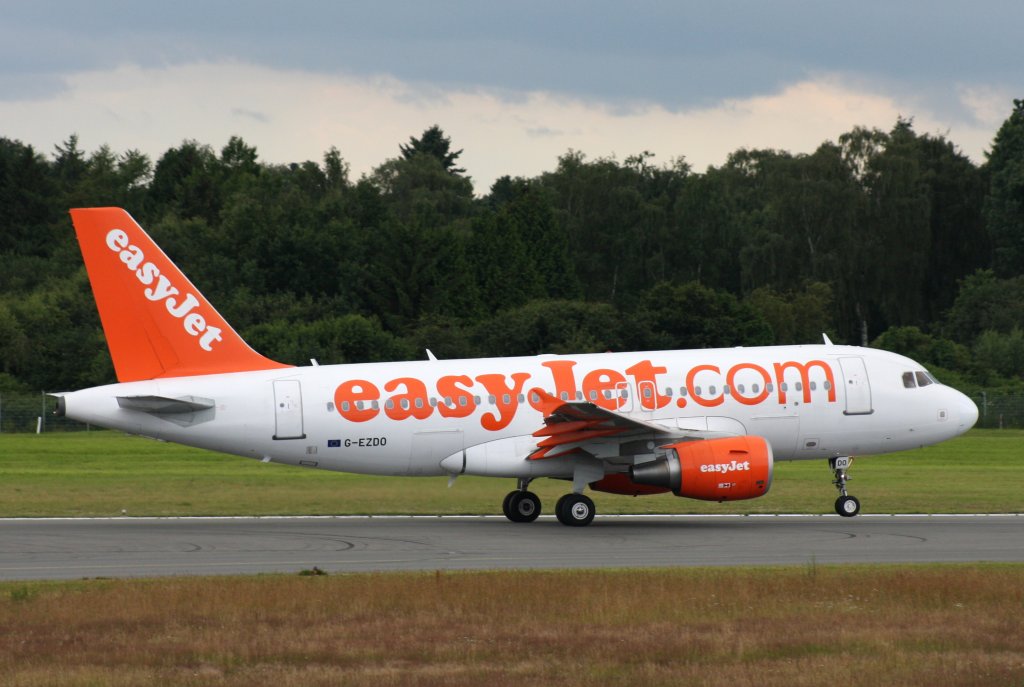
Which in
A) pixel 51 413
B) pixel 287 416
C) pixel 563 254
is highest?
pixel 563 254

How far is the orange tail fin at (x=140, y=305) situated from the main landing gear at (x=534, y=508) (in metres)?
6.99

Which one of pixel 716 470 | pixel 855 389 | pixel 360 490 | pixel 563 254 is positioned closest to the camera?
pixel 716 470

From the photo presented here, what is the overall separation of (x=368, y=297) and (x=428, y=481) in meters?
62.9

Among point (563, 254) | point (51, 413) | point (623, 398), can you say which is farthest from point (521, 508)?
point (563, 254)

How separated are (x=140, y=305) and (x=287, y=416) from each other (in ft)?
12.8

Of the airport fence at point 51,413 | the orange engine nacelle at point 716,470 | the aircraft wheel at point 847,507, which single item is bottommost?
the aircraft wheel at point 847,507

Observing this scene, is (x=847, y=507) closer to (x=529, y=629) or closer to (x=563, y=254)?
(x=529, y=629)

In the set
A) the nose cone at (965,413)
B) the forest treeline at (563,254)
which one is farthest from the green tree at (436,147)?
the nose cone at (965,413)

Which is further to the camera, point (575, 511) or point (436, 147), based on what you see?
point (436, 147)

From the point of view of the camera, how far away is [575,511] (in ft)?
108

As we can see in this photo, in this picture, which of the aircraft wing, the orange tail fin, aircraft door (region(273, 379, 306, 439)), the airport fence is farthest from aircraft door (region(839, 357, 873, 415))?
the airport fence

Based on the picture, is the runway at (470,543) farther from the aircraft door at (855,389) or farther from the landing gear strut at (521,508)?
the aircraft door at (855,389)

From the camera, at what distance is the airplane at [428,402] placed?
33000 millimetres

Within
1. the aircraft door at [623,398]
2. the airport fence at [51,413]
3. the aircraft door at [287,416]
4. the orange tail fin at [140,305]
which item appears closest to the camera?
the orange tail fin at [140,305]
